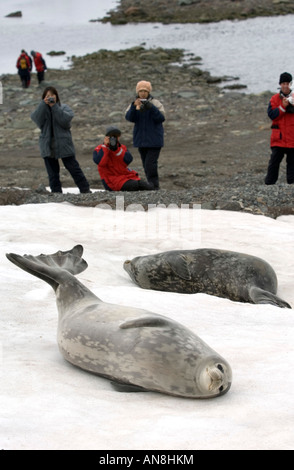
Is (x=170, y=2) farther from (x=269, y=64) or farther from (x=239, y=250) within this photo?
(x=239, y=250)

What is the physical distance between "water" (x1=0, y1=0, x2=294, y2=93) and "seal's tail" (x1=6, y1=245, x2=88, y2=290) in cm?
1444

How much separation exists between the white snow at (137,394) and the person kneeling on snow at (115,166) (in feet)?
5.31

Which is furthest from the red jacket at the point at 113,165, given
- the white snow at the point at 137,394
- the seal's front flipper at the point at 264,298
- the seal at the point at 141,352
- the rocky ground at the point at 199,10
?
the rocky ground at the point at 199,10

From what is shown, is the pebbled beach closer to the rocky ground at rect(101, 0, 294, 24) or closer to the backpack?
the backpack

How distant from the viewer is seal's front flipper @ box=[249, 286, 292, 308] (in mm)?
4856

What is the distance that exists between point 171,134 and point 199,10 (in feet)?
79.0

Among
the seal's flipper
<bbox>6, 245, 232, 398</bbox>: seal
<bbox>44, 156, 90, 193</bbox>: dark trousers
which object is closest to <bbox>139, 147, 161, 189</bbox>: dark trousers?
<bbox>44, 156, 90, 193</bbox>: dark trousers

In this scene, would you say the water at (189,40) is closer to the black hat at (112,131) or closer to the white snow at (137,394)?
the black hat at (112,131)

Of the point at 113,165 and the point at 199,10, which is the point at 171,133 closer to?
the point at 113,165

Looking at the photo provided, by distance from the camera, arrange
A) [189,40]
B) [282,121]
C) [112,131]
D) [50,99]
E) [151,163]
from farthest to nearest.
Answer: [189,40], [151,163], [282,121], [50,99], [112,131]

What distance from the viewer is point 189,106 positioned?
51.3 feet

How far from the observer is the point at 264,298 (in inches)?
194

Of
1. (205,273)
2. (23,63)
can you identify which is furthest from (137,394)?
(23,63)

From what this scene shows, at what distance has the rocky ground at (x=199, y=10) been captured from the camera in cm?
3403
